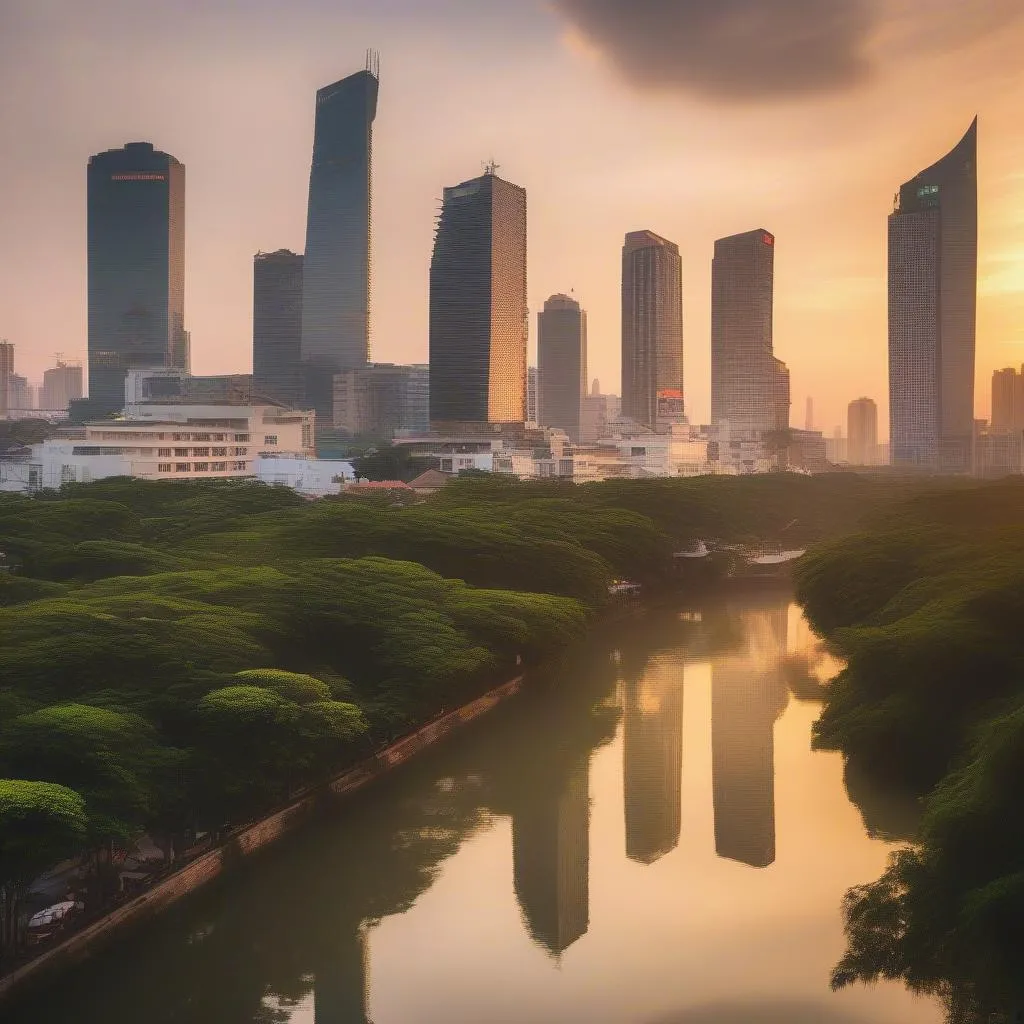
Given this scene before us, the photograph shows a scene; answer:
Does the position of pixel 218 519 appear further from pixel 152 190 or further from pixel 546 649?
pixel 152 190

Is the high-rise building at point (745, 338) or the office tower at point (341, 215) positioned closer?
the office tower at point (341, 215)

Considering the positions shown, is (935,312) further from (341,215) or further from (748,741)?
(748,741)

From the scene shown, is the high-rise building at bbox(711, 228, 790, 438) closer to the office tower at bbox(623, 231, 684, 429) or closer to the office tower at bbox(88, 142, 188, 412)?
the office tower at bbox(623, 231, 684, 429)

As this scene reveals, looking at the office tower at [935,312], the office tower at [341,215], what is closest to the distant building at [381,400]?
the office tower at [341,215]

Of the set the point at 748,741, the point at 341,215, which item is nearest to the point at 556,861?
the point at 748,741

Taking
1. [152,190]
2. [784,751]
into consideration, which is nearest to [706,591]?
[784,751]

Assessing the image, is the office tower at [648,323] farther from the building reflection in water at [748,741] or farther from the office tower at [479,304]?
the building reflection in water at [748,741]

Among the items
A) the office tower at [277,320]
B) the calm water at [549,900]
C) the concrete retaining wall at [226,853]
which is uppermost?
the office tower at [277,320]
